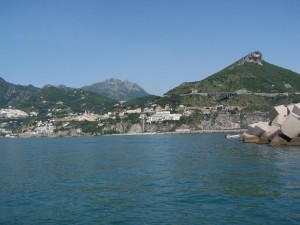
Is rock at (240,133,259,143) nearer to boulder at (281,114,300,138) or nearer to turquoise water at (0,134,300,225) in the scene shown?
boulder at (281,114,300,138)

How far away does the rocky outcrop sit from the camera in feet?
186

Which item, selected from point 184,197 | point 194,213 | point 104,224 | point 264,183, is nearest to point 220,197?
→ point 184,197

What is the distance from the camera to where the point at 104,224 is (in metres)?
18.3

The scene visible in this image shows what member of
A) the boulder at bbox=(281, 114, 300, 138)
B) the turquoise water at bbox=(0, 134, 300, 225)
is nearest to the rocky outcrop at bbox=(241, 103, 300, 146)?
the boulder at bbox=(281, 114, 300, 138)

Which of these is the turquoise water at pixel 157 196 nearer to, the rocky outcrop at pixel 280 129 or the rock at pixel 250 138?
the rocky outcrop at pixel 280 129

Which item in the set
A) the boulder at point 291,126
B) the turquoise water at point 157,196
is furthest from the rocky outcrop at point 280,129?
the turquoise water at point 157,196

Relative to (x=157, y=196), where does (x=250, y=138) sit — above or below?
above

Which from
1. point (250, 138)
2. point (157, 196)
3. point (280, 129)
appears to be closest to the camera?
point (157, 196)

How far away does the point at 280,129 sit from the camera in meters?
64.6

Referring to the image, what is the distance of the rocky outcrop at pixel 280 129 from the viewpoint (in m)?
56.8

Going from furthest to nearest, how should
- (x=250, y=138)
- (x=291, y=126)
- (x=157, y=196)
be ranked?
(x=250, y=138)
(x=291, y=126)
(x=157, y=196)

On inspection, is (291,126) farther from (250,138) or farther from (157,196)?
(157,196)

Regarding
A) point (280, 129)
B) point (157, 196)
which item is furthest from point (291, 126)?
point (157, 196)

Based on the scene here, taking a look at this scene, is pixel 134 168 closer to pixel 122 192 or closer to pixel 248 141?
pixel 122 192
